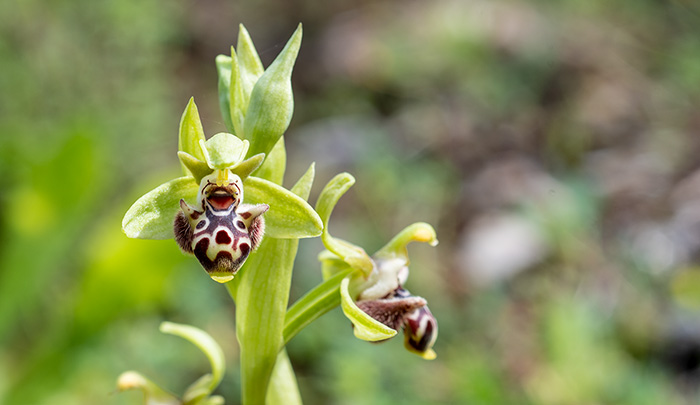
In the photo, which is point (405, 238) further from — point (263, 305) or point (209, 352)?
point (209, 352)

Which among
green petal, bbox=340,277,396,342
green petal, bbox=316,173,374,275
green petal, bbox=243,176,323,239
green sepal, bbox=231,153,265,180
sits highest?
green sepal, bbox=231,153,265,180

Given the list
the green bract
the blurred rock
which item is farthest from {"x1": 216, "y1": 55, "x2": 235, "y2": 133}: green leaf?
the blurred rock

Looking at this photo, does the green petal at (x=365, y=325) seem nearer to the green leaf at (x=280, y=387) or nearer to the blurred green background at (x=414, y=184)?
the green leaf at (x=280, y=387)

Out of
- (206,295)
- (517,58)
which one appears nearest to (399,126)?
(517,58)

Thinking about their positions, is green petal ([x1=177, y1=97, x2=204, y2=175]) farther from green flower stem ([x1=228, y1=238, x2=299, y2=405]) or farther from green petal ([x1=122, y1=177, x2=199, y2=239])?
green flower stem ([x1=228, y1=238, x2=299, y2=405])

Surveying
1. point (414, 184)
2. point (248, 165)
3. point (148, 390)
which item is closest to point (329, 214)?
point (248, 165)

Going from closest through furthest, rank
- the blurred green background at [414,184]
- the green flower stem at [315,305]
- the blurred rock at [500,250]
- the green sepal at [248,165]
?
1. the green sepal at [248,165]
2. the green flower stem at [315,305]
3. the blurred green background at [414,184]
4. the blurred rock at [500,250]

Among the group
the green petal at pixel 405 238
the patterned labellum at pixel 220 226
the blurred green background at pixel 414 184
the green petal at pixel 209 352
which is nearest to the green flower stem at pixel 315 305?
the green petal at pixel 405 238
